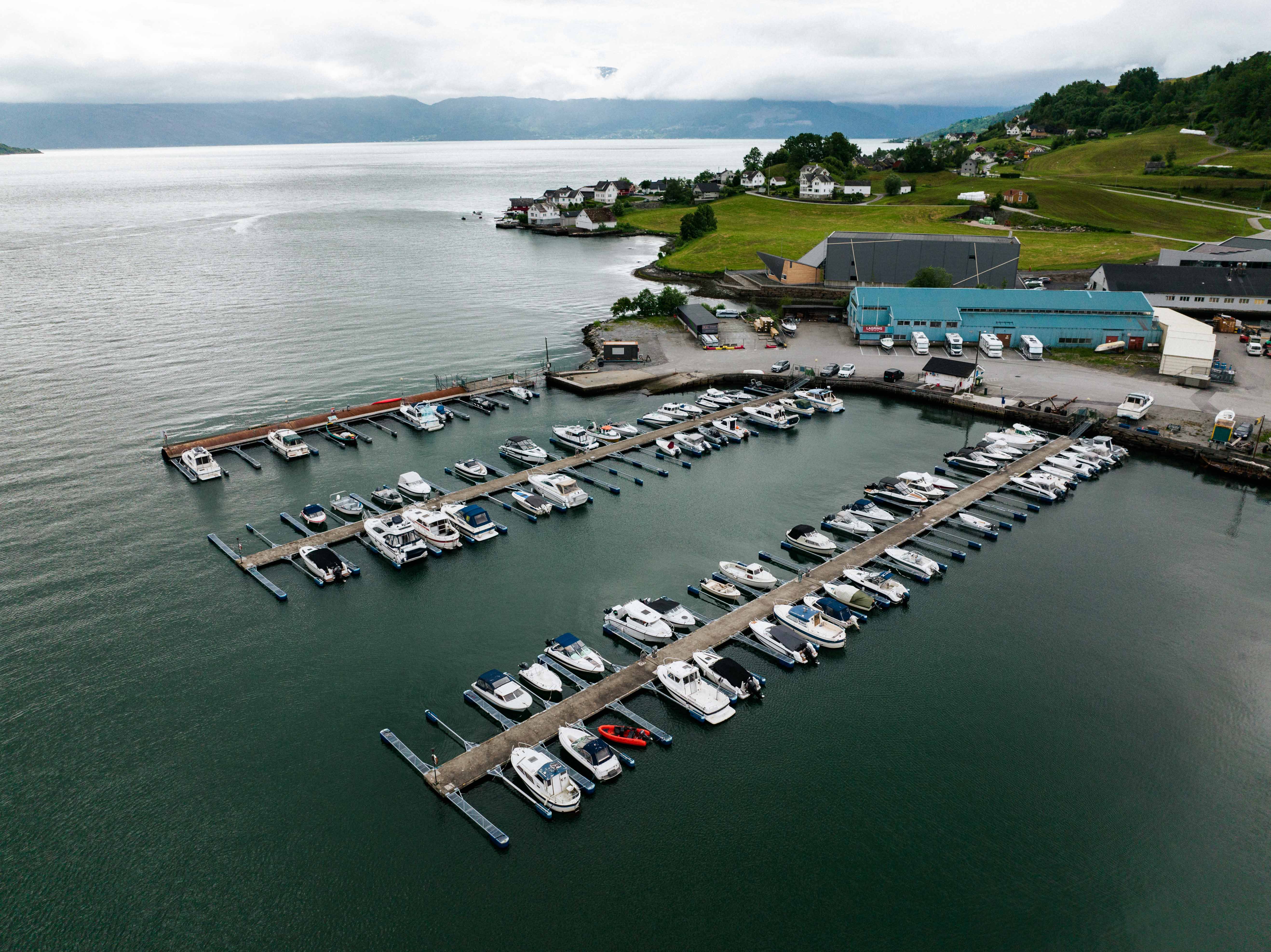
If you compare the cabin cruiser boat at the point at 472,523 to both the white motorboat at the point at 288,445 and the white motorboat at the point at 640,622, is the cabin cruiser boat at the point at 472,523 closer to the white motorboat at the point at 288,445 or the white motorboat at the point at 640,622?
the white motorboat at the point at 640,622

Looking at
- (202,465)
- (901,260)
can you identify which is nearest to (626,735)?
(202,465)

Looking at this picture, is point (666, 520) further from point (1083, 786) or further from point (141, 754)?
point (141, 754)

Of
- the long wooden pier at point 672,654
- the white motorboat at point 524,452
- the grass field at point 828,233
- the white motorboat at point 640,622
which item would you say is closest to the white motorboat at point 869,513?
the long wooden pier at point 672,654

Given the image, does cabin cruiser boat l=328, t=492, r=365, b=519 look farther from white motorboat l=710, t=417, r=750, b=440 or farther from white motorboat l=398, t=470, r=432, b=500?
white motorboat l=710, t=417, r=750, b=440

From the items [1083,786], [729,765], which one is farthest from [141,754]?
[1083,786]

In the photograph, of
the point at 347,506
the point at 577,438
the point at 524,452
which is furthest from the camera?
the point at 577,438

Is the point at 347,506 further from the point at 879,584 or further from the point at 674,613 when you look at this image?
the point at 879,584
